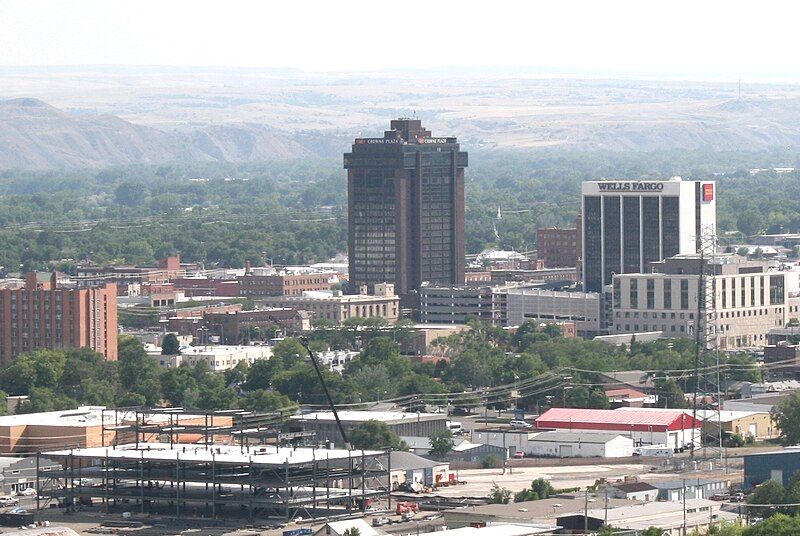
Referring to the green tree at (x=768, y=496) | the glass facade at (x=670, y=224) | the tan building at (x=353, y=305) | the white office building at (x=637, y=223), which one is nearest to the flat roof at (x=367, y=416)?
the green tree at (x=768, y=496)

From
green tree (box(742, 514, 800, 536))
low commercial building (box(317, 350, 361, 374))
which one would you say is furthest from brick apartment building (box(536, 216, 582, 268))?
green tree (box(742, 514, 800, 536))

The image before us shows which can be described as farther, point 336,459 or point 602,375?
point 602,375

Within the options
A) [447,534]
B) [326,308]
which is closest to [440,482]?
[447,534]

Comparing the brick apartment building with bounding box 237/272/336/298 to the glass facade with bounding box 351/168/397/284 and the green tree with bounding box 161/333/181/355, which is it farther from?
the green tree with bounding box 161/333/181/355

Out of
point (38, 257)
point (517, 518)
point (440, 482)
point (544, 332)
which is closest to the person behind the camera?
point (517, 518)

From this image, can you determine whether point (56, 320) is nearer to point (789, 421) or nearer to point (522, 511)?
point (789, 421)

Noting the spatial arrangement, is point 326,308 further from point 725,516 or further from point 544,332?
point 725,516

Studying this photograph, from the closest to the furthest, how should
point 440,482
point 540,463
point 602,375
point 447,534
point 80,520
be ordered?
point 447,534 < point 80,520 < point 440,482 < point 540,463 < point 602,375
